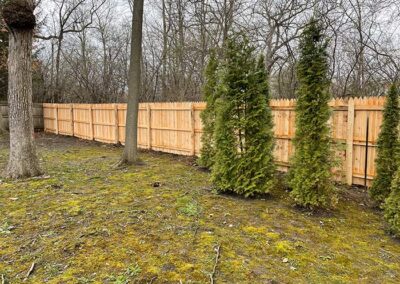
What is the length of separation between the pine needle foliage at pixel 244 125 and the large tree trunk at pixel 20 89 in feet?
12.2

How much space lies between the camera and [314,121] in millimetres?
4219

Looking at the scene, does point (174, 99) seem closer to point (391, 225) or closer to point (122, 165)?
point (122, 165)

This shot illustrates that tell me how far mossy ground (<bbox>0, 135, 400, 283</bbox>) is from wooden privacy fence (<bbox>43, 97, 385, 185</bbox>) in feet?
3.56

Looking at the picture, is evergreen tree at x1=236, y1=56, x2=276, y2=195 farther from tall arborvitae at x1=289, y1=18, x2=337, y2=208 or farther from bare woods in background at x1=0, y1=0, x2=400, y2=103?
bare woods in background at x1=0, y1=0, x2=400, y2=103

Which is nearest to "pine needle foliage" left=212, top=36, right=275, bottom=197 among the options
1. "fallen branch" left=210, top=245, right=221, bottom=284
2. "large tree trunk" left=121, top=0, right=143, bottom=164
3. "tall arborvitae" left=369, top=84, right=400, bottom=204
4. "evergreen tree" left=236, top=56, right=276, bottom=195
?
"evergreen tree" left=236, top=56, right=276, bottom=195

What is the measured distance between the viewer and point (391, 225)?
362 centimetres

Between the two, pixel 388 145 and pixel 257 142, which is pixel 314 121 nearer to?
pixel 257 142

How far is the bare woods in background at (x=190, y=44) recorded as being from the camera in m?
11.2

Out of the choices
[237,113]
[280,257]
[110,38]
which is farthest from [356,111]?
[110,38]

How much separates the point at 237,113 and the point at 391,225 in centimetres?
256

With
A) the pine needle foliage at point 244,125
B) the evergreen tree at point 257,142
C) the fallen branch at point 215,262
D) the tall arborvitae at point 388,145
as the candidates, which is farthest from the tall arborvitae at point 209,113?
the fallen branch at point 215,262

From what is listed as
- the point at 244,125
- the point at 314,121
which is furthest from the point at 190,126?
the point at 314,121

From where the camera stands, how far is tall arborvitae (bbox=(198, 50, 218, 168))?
22.2 ft

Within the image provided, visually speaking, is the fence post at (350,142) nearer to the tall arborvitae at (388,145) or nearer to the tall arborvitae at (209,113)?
the tall arborvitae at (388,145)
